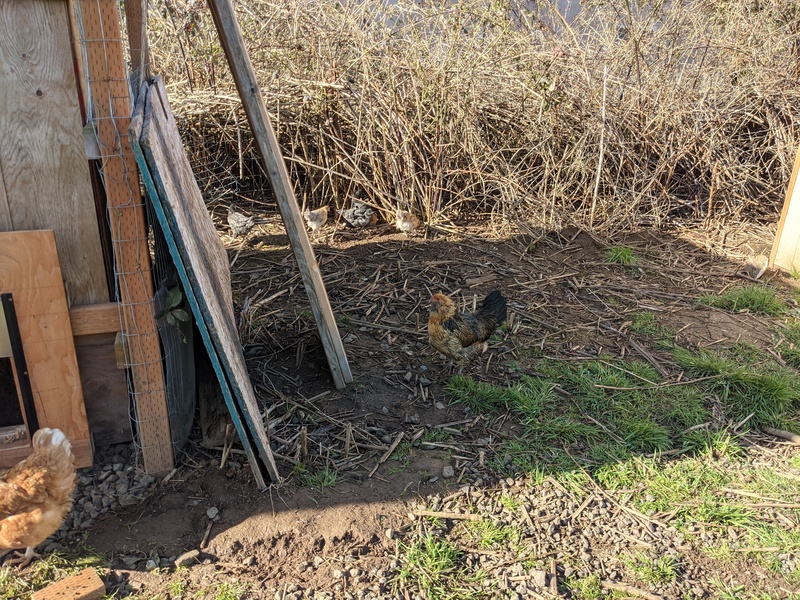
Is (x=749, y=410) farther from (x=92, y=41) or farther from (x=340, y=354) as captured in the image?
(x=92, y=41)

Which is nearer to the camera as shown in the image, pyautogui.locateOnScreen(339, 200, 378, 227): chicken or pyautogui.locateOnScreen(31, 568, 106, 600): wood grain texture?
pyautogui.locateOnScreen(31, 568, 106, 600): wood grain texture

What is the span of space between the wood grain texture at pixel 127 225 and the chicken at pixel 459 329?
195 centimetres

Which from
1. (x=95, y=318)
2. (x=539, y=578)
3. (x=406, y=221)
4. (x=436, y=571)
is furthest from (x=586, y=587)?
(x=406, y=221)

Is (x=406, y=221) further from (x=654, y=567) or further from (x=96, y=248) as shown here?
(x=654, y=567)

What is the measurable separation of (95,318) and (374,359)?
202 centimetres

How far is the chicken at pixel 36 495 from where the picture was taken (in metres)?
2.68

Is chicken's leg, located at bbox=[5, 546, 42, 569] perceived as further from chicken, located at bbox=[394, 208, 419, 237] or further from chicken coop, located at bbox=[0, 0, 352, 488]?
chicken, located at bbox=[394, 208, 419, 237]

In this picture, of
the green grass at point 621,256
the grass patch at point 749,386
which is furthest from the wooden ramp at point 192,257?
the green grass at point 621,256

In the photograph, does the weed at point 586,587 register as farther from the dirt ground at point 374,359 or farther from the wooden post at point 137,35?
the wooden post at point 137,35

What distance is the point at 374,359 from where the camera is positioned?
450 centimetres

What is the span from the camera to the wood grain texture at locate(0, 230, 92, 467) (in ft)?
9.30

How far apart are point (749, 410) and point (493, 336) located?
1841 mm

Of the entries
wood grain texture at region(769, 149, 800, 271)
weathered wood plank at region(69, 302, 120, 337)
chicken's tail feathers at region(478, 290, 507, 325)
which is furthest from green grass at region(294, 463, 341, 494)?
wood grain texture at region(769, 149, 800, 271)

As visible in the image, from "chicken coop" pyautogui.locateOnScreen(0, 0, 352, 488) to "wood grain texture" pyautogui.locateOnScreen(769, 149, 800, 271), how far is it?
17.2 ft
